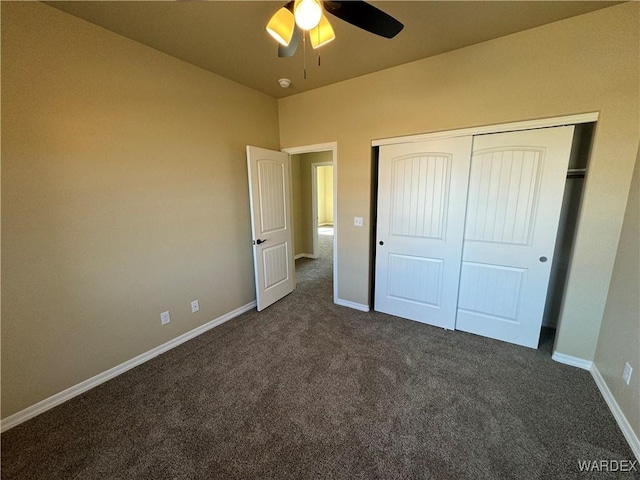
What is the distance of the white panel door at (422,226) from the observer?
241cm

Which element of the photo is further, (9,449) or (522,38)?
(522,38)

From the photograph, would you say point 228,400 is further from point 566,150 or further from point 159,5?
point 566,150

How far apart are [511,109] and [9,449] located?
166 inches

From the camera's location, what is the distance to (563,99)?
1.88 metres

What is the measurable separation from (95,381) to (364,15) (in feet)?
10.3

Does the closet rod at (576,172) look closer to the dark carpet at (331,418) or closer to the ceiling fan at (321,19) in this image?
the dark carpet at (331,418)

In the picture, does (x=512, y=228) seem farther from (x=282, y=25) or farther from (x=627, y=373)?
(x=282, y=25)

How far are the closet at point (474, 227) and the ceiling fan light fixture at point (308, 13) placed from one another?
158 centimetres

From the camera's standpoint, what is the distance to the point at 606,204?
5.99ft

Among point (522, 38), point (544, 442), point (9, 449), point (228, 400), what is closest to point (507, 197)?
point (522, 38)

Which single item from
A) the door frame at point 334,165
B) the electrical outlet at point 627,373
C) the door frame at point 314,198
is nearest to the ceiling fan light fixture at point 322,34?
the door frame at point 334,165

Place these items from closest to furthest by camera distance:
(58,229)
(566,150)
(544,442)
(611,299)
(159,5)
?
(544,442), (159,5), (58,229), (611,299), (566,150)

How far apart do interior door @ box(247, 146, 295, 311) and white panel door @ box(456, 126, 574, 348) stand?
216 cm

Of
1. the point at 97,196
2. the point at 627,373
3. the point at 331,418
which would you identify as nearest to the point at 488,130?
the point at 627,373
